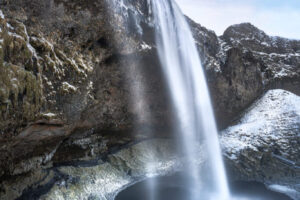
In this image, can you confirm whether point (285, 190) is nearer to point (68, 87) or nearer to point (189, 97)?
point (189, 97)

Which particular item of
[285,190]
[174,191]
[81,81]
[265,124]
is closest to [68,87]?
[81,81]

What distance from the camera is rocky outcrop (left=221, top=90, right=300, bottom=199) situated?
1169cm

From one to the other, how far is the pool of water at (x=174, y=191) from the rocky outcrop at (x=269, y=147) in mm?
589

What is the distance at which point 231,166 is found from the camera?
12.5m

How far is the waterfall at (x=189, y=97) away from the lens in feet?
37.1

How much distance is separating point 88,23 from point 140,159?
23.8 feet

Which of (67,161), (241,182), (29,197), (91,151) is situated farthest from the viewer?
(241,182)

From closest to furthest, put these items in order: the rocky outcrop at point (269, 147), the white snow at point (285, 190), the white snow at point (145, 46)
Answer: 1. the white snow at point (285, 190)
2. the white snow at point (145, 46)
3. the rocky outcrop at point (269, 147)

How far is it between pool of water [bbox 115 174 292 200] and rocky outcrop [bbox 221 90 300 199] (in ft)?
1.93

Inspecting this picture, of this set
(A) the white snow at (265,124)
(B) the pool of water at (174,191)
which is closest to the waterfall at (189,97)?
(B) the pool of water at (174,191)

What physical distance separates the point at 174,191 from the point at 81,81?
6.53 meters

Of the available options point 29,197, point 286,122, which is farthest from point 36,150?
point 286,122

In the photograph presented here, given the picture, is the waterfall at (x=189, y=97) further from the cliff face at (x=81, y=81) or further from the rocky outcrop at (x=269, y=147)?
the rocky outcrop at (x=269, y=147)

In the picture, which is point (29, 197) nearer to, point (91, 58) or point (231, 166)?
point (91, 58)
